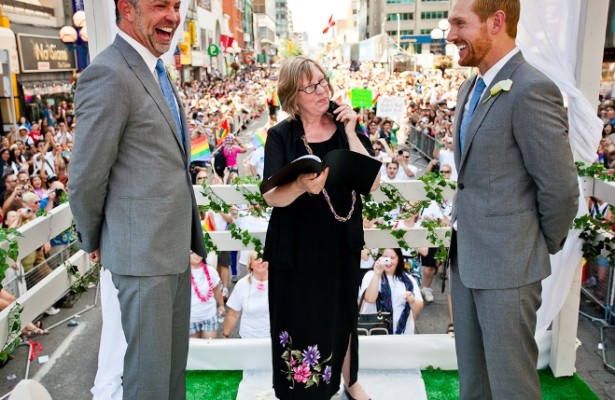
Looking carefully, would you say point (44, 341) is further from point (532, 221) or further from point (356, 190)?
point (532, 221)

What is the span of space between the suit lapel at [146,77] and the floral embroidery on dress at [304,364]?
1.25m

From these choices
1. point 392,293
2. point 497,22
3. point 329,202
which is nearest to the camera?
point 497,22

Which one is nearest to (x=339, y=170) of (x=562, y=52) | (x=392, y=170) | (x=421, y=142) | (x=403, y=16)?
(x=562, y=52)

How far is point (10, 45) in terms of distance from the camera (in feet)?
57.3

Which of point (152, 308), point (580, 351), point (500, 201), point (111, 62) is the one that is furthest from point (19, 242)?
point (580, 351)

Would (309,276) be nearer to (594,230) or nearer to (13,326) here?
(13,326)

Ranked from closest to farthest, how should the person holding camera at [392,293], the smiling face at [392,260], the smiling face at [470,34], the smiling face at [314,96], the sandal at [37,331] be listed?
the smiling face at [470,34], the smiling face at [314,96], the person holding camera at [392,293], the smiling face at [392,260], the sandal at [37,331]

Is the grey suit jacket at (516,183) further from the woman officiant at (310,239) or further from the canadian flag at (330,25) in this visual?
the canadian flag at (330,25)

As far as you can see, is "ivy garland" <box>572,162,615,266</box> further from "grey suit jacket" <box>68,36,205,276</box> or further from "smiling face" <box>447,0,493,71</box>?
"grey suit jacket" <box>68,36,205,276</box>

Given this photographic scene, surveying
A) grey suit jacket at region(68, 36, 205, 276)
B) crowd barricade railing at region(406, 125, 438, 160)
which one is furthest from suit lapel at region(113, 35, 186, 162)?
crowd barricade railing at region(406, 125, 438, 160)

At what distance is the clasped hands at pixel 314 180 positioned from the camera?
7.95 ft

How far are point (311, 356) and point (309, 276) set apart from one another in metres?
0.43

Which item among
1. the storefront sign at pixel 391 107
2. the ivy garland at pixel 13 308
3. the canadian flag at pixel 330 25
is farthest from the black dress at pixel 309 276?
the canadian flag at pixel 330 25

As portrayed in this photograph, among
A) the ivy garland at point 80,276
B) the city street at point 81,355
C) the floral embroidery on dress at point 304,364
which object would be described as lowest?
the city street at point 81,355
